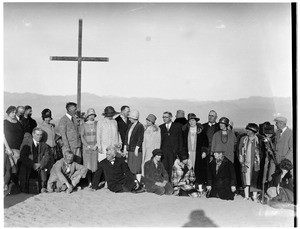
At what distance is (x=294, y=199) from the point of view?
23.9 feet

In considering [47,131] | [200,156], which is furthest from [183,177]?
[47,131]

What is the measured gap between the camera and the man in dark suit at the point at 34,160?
755cm

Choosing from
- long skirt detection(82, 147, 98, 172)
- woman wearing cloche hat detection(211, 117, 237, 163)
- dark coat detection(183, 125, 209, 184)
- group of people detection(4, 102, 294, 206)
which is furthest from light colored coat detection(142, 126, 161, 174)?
woman wearing cloche hat detection(211, 117, 237, 163)

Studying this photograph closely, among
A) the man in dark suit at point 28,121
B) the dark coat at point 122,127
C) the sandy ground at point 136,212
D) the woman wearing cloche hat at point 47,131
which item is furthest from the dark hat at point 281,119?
the man in dark suit at point 28,121

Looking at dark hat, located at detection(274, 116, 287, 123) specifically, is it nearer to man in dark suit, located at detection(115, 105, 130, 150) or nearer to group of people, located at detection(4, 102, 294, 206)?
group of people, located at detection(4, 102, 294, 206)

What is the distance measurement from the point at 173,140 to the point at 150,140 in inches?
→ 15.8

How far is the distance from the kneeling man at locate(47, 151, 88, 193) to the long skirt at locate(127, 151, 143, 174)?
2.63ft

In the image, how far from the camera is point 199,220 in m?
6.84

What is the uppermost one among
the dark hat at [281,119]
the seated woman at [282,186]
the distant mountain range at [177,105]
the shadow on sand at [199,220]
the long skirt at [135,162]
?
the distant mountain range at [177,105]

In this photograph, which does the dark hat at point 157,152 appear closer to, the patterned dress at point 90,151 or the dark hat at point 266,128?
the patterned dress at point 90,151

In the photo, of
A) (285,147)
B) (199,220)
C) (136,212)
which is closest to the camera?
(199,220)

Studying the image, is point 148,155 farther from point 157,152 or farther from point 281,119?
point 281,119

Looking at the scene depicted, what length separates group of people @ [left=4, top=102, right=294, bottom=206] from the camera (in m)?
7.52

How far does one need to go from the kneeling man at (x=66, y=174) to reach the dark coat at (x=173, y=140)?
4.80 ft
